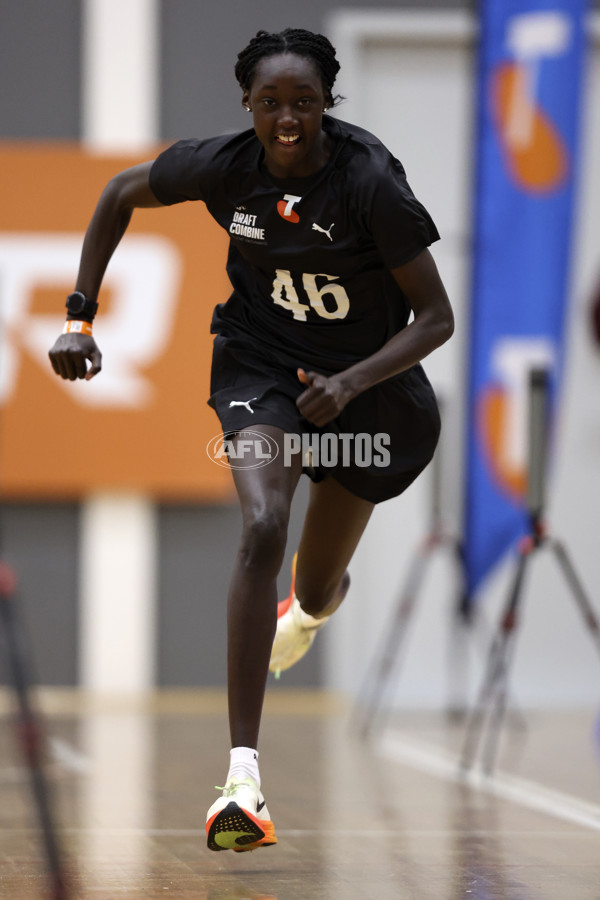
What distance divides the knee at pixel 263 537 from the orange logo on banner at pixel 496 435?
473cm

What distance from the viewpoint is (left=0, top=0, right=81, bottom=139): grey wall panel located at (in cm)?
720

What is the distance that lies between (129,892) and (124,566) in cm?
451

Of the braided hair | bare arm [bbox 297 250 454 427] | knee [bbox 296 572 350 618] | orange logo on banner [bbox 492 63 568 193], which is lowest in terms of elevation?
knee [bbox 296 572 350 618]

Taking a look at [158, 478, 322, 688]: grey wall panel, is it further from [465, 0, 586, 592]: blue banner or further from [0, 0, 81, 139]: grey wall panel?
[0, 0, 81, 139]: grey wall panel

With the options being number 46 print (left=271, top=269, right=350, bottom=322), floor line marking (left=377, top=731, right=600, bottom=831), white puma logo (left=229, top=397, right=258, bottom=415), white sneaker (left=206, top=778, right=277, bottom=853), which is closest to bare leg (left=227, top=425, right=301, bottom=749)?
white sneaker (left=206, top=778, right=277, bottom=853)

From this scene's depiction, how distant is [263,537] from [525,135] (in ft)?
16.9

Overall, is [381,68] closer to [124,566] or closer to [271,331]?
[124,566]

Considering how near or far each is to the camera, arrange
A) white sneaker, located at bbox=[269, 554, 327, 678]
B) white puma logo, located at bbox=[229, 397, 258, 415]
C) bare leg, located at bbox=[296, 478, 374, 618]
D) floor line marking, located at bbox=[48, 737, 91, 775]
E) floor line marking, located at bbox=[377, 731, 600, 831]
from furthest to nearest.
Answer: floor line marking, located at bbox=[48, 737, 91, 775] → floor line marking, located at bbox=[377, 731, 600, 831] → white sneaker, located at bbox=[269, 554, 327, 678] → bare leg, located at bbox=[296, 478, 374, 618] → white puma logo, located at bbox=[229, 397, 258, 415]

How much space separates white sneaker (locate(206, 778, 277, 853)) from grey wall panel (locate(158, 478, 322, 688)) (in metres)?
4.54

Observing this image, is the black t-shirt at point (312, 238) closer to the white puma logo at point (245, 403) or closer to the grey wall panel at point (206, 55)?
the white puma logo at point (245, 403)

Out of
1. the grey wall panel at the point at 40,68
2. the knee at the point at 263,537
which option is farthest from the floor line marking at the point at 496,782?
the grey wall panel at the point at 40,68

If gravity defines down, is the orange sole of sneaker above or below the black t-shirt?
Result: below

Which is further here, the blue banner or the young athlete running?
the blue banner

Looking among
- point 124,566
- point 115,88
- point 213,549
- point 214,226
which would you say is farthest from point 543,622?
point 115,88
